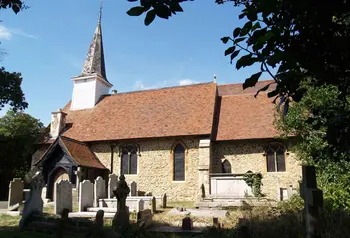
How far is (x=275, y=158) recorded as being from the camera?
1828 cm

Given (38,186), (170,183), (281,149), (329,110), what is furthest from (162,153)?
(329,110)

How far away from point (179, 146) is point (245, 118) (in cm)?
497

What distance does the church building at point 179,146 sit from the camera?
17.9 meters

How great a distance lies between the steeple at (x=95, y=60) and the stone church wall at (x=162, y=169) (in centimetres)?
924

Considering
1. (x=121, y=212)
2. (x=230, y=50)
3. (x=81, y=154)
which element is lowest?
(x=121, y=212)

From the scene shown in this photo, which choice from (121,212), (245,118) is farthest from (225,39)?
(245,118)

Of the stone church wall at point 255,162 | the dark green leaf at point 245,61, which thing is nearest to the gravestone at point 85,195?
the stone church wall at point 255,162

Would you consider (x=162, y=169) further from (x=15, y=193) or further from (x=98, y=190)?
(x=15, y=193)

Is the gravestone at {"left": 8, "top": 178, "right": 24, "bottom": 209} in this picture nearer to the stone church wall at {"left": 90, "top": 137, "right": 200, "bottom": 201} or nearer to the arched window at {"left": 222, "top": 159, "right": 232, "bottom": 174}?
the stone church wall at {"left": 90, "top": 137, "right": 200, "bottom": 201}

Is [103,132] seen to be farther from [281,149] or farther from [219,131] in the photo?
[281,149]

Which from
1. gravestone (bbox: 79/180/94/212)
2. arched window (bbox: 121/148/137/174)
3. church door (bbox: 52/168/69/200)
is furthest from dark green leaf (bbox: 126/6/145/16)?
arched window (bbox: 121/148/137/174)

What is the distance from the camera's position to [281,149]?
722 inches

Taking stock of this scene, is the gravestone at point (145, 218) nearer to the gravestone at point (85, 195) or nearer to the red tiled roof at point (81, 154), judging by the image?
the gravestone at point (85, 195)

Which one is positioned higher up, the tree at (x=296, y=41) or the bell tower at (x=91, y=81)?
the bell tower at (x=91, y=81)
